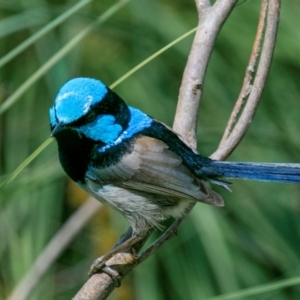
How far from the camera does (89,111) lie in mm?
1769

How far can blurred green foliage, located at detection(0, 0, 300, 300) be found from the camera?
2.25 m

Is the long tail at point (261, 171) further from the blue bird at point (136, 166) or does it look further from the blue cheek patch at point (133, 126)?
the blue cheek patch at point (133, 126)

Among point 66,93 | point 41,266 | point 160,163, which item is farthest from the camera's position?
point 41,266

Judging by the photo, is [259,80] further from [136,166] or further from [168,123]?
[168,123]

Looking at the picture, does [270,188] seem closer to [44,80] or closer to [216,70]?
[216,70]

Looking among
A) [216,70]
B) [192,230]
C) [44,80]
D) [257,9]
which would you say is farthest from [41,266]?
[257,9]

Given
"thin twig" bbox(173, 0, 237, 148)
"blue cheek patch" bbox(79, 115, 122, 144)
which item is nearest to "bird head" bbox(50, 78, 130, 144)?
"blue cheek patch" bbox(79, 115, 122, 144)

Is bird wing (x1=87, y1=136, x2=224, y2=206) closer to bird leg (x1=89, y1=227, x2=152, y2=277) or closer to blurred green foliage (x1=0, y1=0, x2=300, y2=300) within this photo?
bird leg (x1=89, y1=227, x2=152, y2=277)

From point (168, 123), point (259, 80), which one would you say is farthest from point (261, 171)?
point (168, 123)

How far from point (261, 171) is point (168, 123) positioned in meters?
0.68

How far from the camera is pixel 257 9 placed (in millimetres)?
2615

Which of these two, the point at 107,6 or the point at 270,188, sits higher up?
the point at 107,6

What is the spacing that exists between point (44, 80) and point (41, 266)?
2.32ft

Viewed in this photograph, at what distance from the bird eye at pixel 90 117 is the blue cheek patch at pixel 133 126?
104 millimetres
